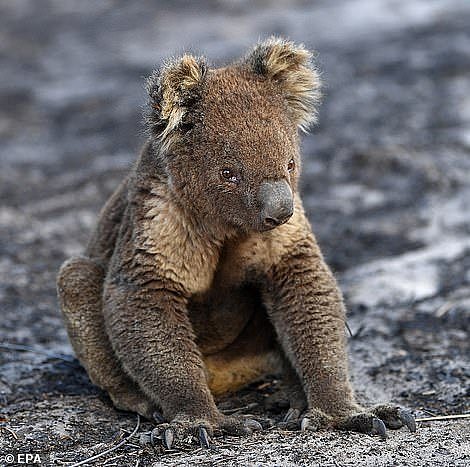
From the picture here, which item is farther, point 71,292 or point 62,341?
point 62,341

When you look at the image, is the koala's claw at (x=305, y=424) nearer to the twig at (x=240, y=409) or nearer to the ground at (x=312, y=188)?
the ground at (x=312, y=188)

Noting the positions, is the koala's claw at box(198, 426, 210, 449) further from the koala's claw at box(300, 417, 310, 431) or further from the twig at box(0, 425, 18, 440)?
the twig at box(0, 425, 18, 440)

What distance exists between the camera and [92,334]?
5.96m

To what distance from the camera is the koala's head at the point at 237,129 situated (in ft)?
16.3

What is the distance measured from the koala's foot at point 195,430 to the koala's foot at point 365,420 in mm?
357

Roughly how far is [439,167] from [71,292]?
22.4 ft

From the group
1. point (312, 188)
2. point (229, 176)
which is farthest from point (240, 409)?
point (312, 188)

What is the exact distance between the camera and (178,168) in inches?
209

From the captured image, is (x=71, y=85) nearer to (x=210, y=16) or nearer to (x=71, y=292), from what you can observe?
(x=210, y=16)

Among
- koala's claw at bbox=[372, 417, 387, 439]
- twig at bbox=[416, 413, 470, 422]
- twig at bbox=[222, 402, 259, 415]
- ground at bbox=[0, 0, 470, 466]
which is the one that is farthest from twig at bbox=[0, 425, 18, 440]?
twig at bbox=[416, 413, 470, 422]

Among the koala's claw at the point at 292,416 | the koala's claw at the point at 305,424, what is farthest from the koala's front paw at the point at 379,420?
the koala's claw at the point at 292,416

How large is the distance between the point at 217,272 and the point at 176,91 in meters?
1.14

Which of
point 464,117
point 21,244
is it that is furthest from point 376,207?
point 21,244

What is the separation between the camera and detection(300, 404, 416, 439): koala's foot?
201 inches
